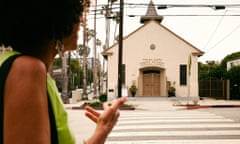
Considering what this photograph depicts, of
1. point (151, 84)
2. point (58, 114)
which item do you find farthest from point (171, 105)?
point (58, 114)

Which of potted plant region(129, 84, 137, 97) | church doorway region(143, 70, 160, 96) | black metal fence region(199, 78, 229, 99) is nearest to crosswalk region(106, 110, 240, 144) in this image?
potted plant region(129, 84, 137, 97)

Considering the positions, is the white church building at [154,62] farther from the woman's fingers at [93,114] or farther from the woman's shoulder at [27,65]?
the woman's shoulder at [27,65]

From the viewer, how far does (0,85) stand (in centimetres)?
104

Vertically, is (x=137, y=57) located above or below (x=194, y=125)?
above

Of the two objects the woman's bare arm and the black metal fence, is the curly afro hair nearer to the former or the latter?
the woman's bare arm

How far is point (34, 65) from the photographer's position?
1026 mm

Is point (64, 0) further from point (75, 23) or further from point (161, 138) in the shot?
point (161, 138)

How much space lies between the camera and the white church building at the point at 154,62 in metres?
32.4

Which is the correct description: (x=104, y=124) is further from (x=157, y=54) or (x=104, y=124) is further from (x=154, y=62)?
(x=157, y=54)

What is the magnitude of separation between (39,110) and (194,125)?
11.0 metres

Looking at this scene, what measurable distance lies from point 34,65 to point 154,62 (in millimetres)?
31770

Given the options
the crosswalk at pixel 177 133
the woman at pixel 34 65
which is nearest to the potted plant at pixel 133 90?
the crosswalk at pixel 177 133

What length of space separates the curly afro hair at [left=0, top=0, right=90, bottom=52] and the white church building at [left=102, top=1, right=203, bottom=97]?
30856 millimetres

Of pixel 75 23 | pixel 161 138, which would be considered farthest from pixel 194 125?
pixel 75 23
